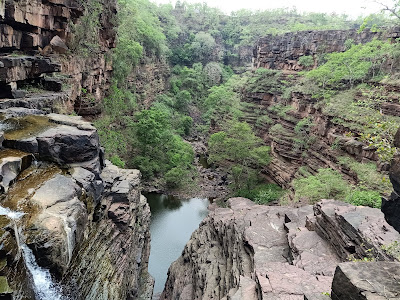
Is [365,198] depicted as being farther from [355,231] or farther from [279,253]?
[279,253]

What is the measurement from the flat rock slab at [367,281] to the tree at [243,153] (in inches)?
815

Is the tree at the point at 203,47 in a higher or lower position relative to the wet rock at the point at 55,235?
higher

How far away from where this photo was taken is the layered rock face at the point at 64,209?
242 inches

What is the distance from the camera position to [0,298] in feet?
16.1

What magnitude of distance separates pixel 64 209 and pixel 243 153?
2046 cm

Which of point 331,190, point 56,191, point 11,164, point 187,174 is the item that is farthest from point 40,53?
point 187,174

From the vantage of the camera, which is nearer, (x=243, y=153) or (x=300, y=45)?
(x=243, y=153)

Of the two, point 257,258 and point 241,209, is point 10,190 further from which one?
point 241,209

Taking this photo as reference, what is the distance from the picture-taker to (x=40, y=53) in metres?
13.8

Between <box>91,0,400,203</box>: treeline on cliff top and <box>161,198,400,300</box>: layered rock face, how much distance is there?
22.7 feet

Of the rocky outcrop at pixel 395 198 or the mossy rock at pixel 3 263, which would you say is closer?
the rocky outcrop at pixel 395 198

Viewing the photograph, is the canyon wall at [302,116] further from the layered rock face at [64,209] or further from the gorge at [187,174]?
the layered rock face at [64,209]

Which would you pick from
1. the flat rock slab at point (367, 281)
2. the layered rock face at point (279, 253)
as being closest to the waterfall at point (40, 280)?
the layered rock face at point (279, 253)

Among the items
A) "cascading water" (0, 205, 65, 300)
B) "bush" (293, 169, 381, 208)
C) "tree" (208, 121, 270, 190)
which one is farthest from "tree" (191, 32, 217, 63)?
"cascading water" (0, 205, 65, 300)
